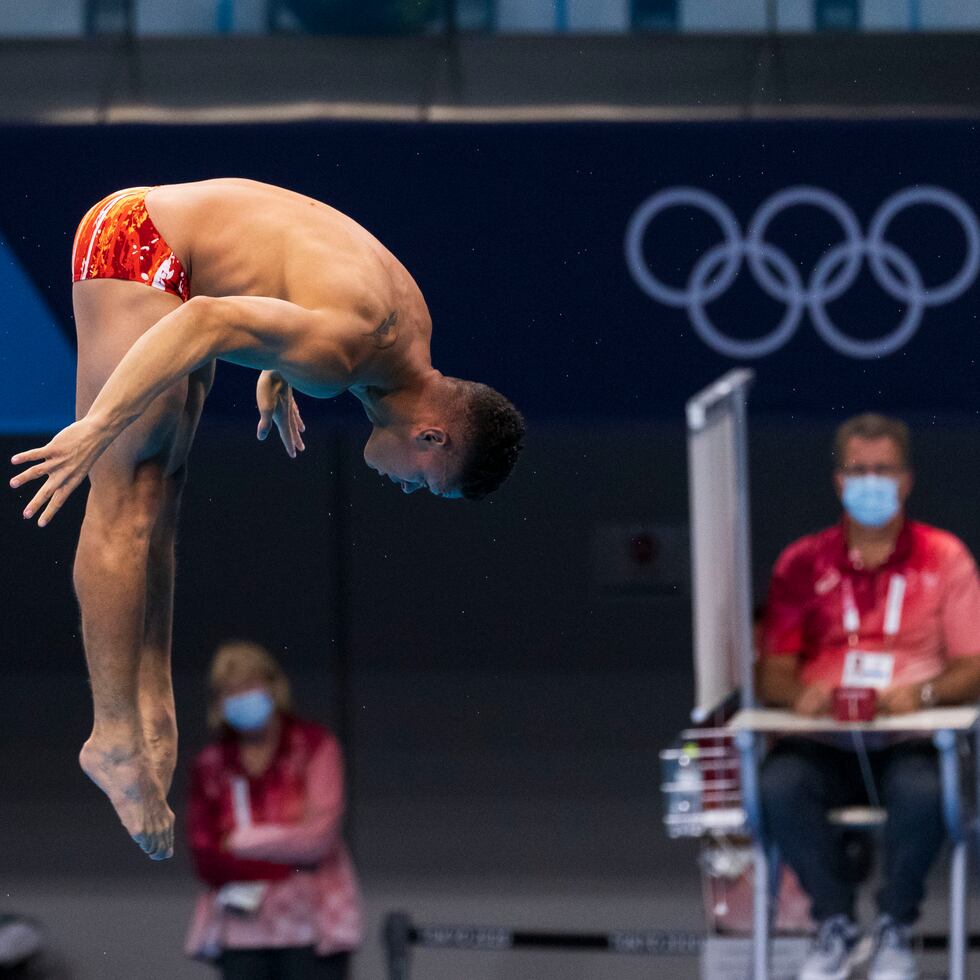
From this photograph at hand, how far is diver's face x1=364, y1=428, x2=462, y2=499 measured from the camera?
13.9 ft

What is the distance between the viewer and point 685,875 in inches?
305

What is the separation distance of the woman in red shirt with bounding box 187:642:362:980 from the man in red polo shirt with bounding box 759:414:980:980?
5.11 feet

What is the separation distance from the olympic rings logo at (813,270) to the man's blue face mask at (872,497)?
A: 1.24ft

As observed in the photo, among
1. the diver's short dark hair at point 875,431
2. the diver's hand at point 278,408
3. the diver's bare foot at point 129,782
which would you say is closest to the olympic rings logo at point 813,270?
the diver's short dark hair at point 875,431

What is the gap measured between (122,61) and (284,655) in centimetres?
251

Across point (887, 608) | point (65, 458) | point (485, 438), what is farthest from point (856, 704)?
point (65, 458)

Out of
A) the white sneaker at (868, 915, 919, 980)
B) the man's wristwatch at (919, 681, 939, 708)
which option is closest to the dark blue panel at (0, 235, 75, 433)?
the man's wristwatch at (919, 681, 939, 708)

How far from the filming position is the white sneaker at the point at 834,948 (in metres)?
5.74

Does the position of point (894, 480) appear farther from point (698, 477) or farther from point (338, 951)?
point (338, 951)

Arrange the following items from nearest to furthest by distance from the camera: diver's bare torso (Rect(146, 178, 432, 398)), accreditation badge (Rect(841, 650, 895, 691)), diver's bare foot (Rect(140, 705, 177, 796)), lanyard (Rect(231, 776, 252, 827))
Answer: diver's bare torso (Rect(146, 178, 432, 398)) → diver's bare foot (Rect(140, 705, 177, 796)) → accreditation badge (Rect(841, 650, 895, 691)) → lanyard (Rect(231, 776, 252, 827))

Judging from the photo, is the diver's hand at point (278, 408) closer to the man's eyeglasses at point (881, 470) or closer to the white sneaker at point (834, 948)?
the man's eyeglasses at point (881, 470)

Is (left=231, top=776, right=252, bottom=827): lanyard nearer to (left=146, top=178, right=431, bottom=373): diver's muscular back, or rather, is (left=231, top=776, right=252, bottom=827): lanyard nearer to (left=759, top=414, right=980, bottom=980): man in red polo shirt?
(left=759, top=414, right=980, bottom=980): man in red polo shirt

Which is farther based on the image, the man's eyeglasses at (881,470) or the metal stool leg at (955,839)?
the man's eyeglasses at (881,470)

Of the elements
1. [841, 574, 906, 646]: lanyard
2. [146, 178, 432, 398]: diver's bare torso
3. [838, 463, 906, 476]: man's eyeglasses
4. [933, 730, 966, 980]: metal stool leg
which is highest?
[146, 178, 432, 398]: diver's bare torso
